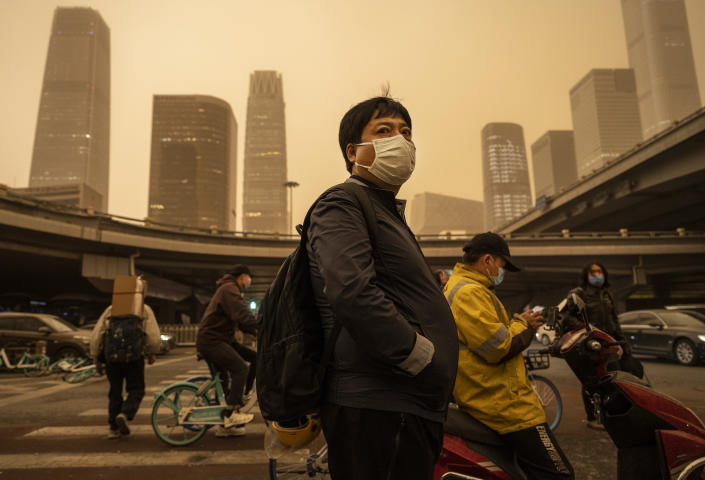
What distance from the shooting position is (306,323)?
5.53 feet

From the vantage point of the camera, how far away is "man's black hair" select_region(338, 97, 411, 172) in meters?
2.06

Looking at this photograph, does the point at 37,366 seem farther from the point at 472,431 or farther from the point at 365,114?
the point at 365,114

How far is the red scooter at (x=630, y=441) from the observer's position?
103 inches

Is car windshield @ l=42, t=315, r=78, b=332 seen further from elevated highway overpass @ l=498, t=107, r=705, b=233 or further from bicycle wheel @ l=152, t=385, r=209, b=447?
elevated highway overpass @ l=498, t=107, r=705, b=233

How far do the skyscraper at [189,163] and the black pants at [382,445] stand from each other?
628 feet

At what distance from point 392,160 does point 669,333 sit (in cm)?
1367

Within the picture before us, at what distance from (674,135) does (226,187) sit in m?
185

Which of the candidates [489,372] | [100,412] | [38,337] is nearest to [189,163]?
[38,337]

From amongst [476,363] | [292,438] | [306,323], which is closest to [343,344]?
[306,323]

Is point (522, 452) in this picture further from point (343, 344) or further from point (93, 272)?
point (93, 272)

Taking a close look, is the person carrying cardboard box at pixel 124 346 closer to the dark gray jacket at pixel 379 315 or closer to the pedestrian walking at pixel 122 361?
the pedestrian walking at pixel 122 361

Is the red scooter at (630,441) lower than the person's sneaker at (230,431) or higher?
higher

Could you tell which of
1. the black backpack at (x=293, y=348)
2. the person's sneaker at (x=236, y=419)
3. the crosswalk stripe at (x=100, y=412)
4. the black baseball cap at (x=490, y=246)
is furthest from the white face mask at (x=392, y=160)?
the crosswalk stripe at (x=100, y=412)

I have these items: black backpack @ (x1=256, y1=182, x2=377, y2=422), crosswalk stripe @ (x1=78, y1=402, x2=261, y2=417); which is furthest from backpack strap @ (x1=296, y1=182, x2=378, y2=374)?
crosswalk stripe @ (x1=78, y1=402, x2=261, y2=417)
